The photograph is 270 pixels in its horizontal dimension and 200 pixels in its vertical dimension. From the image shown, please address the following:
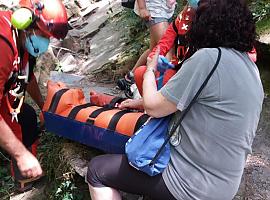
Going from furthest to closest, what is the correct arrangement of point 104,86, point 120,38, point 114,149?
point 120,38 < point 104,86 < point 114,149

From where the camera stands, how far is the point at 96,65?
6473mm

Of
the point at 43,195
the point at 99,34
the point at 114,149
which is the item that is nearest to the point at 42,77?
the point at 99,34

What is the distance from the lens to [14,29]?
260 centimetres

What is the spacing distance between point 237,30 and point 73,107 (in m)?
1.61

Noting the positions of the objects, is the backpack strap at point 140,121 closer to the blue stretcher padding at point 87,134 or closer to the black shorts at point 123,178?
the blue stretcher padding at point 87,134

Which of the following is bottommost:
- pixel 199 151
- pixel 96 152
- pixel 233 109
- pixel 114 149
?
pixel 96 152

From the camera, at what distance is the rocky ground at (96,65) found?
317 centimetres

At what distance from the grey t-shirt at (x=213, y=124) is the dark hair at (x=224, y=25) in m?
0.06

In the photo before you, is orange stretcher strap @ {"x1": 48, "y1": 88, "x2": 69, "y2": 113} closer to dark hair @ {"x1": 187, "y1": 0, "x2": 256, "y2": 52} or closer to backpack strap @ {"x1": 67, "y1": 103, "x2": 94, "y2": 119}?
backpack strap @ {"x1": 67, "y1": 103, "x2": 94, "y2": 119}

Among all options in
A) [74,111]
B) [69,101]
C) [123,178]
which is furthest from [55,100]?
[123,178]

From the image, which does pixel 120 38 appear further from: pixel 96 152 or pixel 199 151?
pixel 199 151

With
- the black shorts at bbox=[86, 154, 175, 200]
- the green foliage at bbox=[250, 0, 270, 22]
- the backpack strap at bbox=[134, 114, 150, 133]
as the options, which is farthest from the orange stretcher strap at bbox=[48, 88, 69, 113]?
the green foliage at bbox=[250, 0, 270, 22]

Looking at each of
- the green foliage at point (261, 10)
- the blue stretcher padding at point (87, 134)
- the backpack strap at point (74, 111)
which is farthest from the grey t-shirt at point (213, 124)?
the green foliage at point (261, 10)

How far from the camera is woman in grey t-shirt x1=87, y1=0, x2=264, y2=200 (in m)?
2.11
